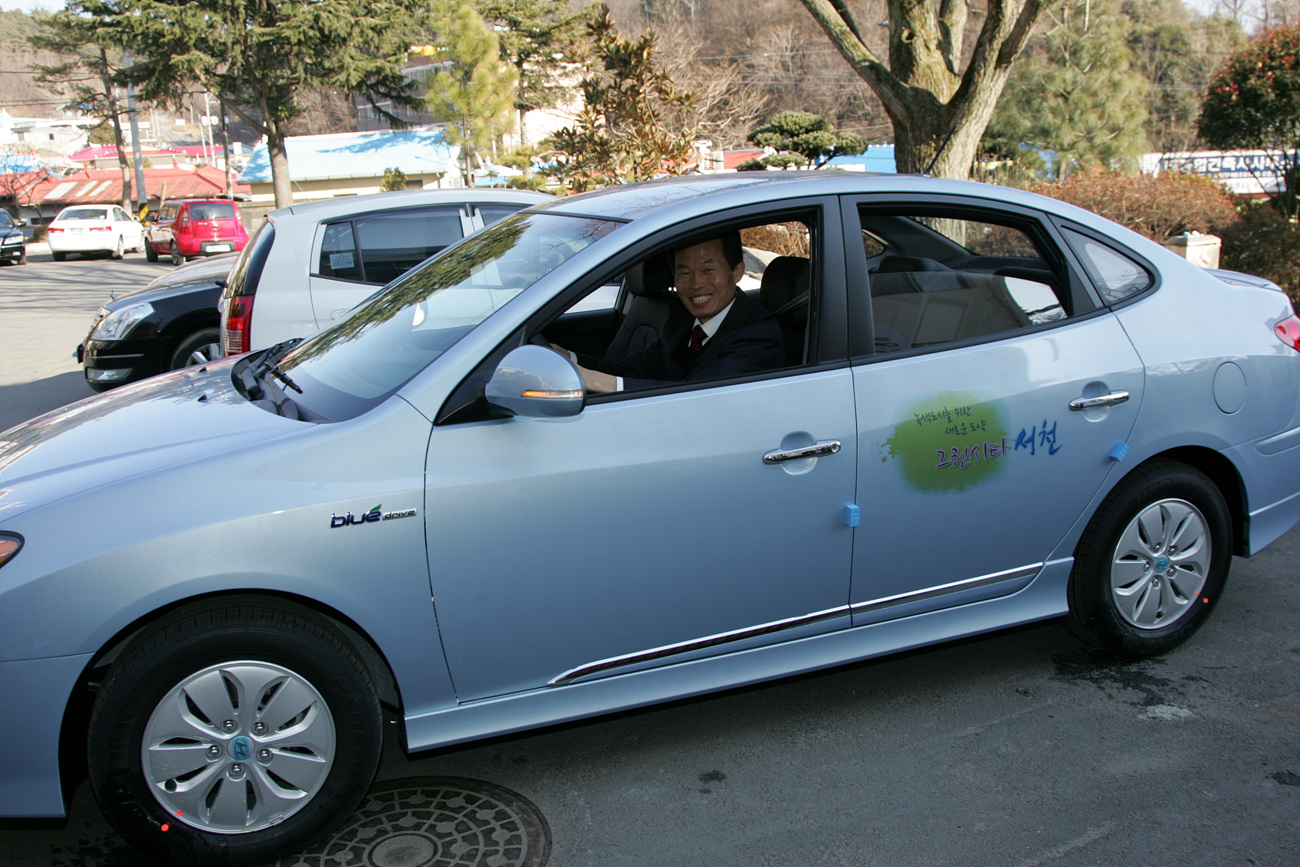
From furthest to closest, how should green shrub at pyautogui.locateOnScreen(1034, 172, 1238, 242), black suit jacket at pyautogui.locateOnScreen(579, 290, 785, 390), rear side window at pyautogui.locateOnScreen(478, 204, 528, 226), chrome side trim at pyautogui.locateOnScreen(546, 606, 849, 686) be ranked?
green shrub at pyautogui.locateOnScreen(1034, 172, 1238, 242) → rear side window at pyautogui.locateOnScreen(478, 204, 528, 226) → black suit jacket at pyautogui.locateOnScreen(579, 290, 785, 390) → chrome side trim at pyautogui.locateOnScreen(546, 606, 849, 686)

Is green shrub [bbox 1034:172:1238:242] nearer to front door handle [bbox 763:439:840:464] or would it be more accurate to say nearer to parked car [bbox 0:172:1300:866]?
parked car [bbox 0:172:1300:866]

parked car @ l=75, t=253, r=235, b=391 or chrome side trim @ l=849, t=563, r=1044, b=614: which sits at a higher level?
parked car @ l=75, t=253, r=235, b=391

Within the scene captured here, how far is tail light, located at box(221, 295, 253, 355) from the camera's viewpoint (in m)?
6.94

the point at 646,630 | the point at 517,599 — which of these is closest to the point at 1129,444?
the point at 646,630

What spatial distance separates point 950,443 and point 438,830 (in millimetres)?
1919

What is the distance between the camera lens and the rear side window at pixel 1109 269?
367 centimetres

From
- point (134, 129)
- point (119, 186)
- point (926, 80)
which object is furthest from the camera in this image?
point (119, 186)

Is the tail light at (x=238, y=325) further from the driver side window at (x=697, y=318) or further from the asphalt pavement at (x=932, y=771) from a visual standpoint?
the asphalt pavement at (x=932, y=771)

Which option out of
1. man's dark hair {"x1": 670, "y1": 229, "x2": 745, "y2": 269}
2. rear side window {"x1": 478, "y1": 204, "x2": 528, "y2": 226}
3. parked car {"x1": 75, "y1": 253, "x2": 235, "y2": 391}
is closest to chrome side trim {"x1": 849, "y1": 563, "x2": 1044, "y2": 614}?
man's dark hair {"x1": 670, "y1": 229, "x2": 745, "y2": 269}

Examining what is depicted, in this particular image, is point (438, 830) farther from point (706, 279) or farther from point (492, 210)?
point (492, 210)

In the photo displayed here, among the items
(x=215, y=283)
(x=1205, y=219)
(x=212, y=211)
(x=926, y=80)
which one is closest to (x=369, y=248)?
(x=215, y=283)

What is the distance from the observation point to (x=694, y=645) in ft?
10.2

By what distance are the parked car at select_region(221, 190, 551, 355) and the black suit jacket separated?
11.7ft

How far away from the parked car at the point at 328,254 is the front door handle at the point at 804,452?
4.68 m
